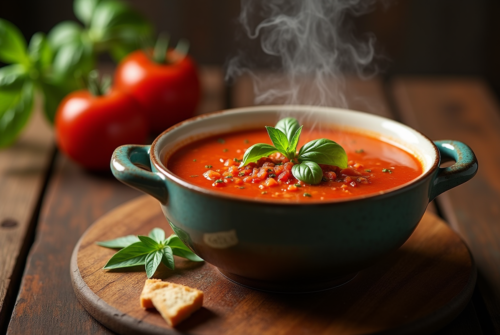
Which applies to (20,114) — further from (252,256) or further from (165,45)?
(252,256)

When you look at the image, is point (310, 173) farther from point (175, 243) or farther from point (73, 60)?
point (73, 60)

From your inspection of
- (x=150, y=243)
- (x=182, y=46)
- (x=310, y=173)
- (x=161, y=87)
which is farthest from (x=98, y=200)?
(x=182, y=46)

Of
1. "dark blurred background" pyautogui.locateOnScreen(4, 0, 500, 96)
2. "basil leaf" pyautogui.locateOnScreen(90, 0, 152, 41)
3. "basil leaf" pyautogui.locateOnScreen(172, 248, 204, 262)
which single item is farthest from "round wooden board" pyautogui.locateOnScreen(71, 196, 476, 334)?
"dark blurred background" pyautogui.locateOnScreen(4, 0, 500, 96)

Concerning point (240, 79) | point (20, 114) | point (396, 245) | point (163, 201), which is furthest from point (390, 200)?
point (240, 79)

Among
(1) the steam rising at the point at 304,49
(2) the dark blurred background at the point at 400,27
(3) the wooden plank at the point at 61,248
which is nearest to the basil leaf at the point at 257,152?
(3) the wooden plank at the point at 61,248

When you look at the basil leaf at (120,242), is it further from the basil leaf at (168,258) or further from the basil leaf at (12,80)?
the basil leaf at (12,80)

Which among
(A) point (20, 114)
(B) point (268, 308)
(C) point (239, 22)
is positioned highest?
(B) point (268, 308)
